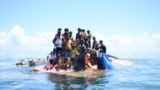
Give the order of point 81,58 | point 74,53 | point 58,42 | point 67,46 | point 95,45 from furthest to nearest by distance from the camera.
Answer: point 95,45
point 58,42
point 67,46
point 74,53
point 81,58

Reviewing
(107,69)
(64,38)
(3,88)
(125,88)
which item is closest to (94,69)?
(107,69)

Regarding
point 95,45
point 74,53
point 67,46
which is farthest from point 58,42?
point 95,45

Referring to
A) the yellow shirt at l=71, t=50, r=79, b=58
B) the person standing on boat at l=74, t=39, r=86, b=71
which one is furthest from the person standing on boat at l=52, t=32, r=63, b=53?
the person standing on boat at l=74, t=39, r=86, b=71

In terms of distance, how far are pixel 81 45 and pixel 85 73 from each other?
82.0 inches

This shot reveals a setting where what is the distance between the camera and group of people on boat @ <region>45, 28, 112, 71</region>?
22688mm

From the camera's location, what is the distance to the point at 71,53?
23672 millimetres

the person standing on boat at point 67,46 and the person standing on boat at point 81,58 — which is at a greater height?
the person standing on boat at point 67,46

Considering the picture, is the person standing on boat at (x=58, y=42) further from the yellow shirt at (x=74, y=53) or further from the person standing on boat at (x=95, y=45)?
the person standing on boat at (x=95, y=45)

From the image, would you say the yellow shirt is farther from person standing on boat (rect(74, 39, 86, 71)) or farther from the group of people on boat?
person standing on boat (rect(74, 39, 86, 71))

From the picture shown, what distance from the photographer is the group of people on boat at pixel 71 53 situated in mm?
22688

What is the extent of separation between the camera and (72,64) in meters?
23.7

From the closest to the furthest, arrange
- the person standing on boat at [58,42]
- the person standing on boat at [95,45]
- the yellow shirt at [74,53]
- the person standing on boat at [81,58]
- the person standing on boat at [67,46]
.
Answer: the person standing on boat at [81,58]
the yellow shirt at [74,53]
the person standing on boat at [67,46]
the person standing on boat at [58,42]
the person standing on boat at [95,45]

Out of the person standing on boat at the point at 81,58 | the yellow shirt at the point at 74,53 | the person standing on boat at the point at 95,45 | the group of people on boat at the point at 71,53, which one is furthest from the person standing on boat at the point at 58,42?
the person standing on boat at the point at 95,45

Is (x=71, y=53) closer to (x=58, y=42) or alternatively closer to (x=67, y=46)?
(x=67, y=46)
